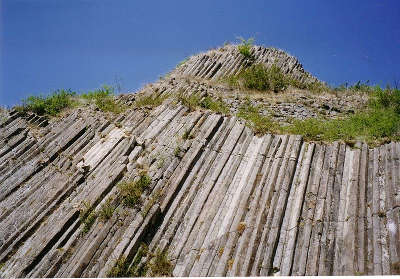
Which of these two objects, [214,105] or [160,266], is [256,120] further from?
[160,266]

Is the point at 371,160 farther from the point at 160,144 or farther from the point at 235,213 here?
the point at 160,144

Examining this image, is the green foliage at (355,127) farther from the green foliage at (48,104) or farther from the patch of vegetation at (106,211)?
the green foliage at (48,104)

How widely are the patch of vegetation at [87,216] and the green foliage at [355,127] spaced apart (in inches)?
225

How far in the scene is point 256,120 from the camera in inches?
390

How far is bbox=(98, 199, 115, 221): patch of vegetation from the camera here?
6969mm

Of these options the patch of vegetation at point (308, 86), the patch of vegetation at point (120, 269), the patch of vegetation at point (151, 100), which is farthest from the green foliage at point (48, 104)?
the patch of vegetation at point (308, 86)

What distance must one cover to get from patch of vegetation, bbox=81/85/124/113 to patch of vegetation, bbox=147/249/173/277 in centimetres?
627

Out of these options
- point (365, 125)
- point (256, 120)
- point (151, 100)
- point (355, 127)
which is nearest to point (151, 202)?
point (256, 120)

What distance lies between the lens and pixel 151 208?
708cm

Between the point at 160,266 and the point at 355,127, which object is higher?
the point at 355,127

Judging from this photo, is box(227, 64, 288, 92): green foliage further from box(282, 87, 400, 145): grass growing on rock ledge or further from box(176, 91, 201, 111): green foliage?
box(282, 87, 400, 145): grass growing on rock ledge

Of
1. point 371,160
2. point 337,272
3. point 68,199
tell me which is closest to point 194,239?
point 337,272

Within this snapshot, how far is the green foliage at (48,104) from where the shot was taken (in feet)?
37.9

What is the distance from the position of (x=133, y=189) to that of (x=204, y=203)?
5.49 feet
